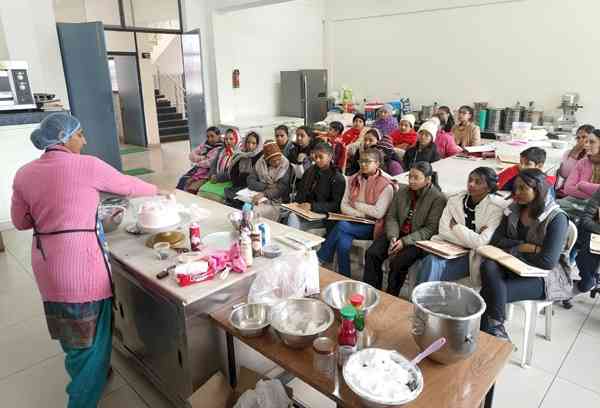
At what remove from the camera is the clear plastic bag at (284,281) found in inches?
75.5

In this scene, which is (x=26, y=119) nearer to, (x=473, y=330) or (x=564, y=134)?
(x=473, y=330)

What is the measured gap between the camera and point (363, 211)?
10.6 ft

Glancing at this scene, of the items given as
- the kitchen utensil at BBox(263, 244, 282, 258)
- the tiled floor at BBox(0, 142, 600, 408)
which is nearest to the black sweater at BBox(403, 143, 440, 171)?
the tiled floor at BBox(0, 142, 600, 408)

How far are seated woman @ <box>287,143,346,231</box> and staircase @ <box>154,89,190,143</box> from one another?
7396 millimetres

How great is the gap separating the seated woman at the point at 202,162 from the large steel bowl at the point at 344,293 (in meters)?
3.05

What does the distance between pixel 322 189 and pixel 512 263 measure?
1630 millimetres

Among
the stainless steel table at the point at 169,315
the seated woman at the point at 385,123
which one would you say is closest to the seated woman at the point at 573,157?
the seated woman at the point at 385,123

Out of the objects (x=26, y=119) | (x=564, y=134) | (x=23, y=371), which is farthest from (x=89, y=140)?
(x=564, y=134)

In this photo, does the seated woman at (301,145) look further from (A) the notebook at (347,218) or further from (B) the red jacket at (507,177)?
(B) the red jacket at (507,177)

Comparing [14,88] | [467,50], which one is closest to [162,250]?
[14,88]

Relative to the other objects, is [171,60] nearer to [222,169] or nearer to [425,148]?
[222,169]

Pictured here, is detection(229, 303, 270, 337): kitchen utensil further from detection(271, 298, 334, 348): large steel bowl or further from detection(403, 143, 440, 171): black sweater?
detection(403, 143, 440, 171): black sweater

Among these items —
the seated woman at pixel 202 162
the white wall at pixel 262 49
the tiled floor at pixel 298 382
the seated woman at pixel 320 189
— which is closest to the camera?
the tiled floor at pixel 298 382

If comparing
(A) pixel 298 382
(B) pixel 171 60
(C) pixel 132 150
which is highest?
(B) pixel 171 60
